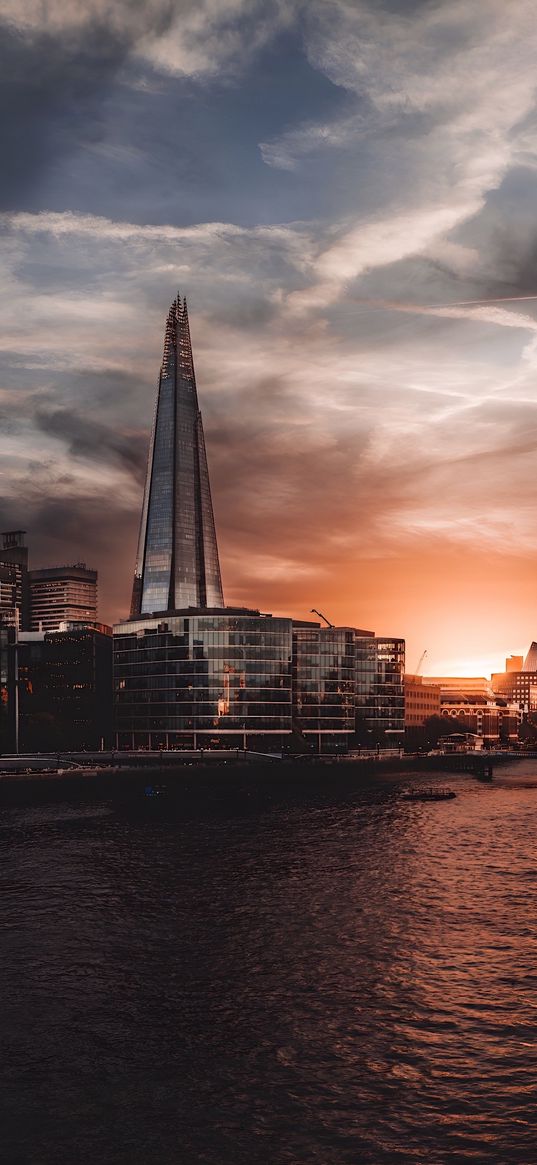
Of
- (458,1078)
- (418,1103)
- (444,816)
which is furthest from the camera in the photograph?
(444,816)

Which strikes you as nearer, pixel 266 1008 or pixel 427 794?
pixel 266 1008

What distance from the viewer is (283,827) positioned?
125312 millimetres

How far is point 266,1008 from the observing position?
165ft

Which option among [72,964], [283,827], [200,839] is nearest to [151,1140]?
[72,964]

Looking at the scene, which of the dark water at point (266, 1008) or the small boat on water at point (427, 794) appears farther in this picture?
the small boat on water at point (427, 794)

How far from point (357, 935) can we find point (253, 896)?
1495 centimetres

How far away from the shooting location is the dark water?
118ft

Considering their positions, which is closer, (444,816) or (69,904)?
(69,904)

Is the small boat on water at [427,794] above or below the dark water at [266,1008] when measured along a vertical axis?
below

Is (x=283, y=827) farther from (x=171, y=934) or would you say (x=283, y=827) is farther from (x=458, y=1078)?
(x=458, y=1078)

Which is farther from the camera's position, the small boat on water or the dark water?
the small boat on water

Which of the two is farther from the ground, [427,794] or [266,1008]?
[266,1008]

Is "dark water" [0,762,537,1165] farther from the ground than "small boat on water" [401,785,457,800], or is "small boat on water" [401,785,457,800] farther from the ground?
"dark water" [0,762,537,1165]

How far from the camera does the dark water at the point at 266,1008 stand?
3597 cm
